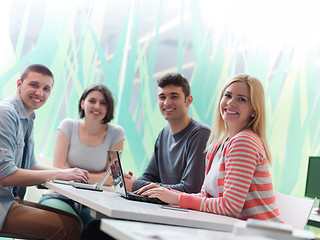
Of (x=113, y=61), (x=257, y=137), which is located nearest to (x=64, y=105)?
(x=113, y=61)

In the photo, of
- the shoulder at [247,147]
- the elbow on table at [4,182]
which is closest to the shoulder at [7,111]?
the elbow on table at [4,182]

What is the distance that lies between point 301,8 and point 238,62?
1.02 meters

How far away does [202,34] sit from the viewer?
508 cm

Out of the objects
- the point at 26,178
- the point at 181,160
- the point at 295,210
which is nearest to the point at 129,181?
the point at 181,160

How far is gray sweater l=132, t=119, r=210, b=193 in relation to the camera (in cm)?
266

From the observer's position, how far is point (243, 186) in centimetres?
182

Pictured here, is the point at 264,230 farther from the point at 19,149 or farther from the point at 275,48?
the point at 275,48

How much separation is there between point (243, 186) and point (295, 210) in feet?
1.53

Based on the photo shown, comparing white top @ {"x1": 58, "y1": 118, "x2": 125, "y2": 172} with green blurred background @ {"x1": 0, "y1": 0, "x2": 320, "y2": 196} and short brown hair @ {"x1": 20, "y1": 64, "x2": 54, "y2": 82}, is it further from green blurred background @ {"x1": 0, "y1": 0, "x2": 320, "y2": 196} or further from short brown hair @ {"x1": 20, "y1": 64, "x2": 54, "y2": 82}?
green blurred background @ {"x1": 0, "y1": 0, "x2": 320, "y2": 196}

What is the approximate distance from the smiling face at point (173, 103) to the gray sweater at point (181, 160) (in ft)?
0.34

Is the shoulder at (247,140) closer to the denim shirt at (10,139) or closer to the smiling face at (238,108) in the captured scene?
the smiling face at (238,108)

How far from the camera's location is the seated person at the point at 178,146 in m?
2.69

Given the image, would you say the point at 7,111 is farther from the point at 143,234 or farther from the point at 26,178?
the point at 143,234

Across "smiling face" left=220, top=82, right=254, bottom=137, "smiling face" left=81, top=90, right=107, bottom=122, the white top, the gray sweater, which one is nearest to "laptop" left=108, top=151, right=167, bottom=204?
the gray sweater
